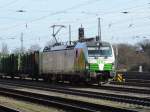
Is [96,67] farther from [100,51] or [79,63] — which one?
[79,63]

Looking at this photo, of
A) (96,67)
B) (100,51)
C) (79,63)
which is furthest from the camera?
(79,63)

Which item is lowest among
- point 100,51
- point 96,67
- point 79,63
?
point 96,67

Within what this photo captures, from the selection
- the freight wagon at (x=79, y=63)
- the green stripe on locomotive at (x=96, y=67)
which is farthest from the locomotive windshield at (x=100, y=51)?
the green stripe on locomotive at (x=96, y=67)

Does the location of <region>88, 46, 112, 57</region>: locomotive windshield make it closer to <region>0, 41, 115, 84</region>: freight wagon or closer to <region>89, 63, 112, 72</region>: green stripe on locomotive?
<region>0, 41, 115, 84</region>: freight wagon

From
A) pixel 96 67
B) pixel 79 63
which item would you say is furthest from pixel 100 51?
pixel 79 63

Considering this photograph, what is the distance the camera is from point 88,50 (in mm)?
32844

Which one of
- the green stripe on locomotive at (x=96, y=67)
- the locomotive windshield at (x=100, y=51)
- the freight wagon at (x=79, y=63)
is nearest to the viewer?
the green stripe on locomotive at (x=96, y=67)

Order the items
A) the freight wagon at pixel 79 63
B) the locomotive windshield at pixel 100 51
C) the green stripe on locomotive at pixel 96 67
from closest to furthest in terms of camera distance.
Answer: the green stripe on locomotive at pixel 96 67 → the freight wagon at pixel 79 63 → the locomotive windshield at pixel 100 51

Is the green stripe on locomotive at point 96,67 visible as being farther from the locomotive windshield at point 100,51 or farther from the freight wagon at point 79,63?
the locomotive windshield at point 100,51

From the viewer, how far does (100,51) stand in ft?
109

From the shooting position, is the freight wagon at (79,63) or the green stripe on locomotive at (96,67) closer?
the green stripe on locomotive at (96,67)

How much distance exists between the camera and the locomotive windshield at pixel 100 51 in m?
32.9

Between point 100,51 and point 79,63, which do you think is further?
point 79,63

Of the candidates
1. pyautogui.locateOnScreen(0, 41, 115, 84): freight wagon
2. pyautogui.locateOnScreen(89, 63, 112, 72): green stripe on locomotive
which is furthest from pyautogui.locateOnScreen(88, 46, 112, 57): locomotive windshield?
pyautogui.locateOnScreen(89, 63, 112, 72): green stripe on locomotive
